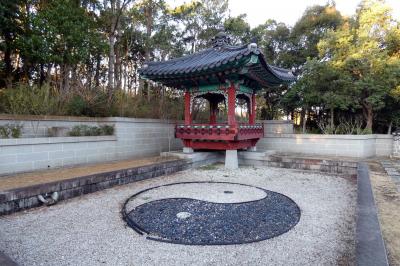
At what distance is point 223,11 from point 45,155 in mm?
11342

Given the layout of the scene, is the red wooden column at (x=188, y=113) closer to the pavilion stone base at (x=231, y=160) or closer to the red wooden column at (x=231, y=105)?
the red wooden column at (x=231, y=105)

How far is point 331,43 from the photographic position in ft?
33.3

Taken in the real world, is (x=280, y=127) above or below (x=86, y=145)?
above

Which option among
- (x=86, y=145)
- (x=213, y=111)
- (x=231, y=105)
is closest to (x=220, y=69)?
(x=231, y=105)

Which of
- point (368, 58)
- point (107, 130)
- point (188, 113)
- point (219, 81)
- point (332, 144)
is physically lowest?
point (332, 144)

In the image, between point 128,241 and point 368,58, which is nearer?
point 128,241

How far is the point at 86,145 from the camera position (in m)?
6.32

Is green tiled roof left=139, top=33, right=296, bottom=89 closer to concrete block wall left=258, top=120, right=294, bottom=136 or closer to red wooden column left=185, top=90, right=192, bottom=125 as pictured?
red wooden column left=185, top=90, right=192, bottom=125

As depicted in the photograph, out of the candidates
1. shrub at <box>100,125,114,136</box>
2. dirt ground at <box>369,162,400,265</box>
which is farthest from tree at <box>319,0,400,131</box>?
shrub at <box>100,125,114,136</box>

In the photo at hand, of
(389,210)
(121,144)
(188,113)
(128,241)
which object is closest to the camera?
(128,241)

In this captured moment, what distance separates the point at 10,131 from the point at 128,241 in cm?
399

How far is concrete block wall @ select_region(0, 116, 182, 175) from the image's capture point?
497cm

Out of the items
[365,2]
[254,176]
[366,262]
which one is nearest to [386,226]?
[366,262]

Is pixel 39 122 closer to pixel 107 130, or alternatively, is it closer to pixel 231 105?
pixel 107 130
